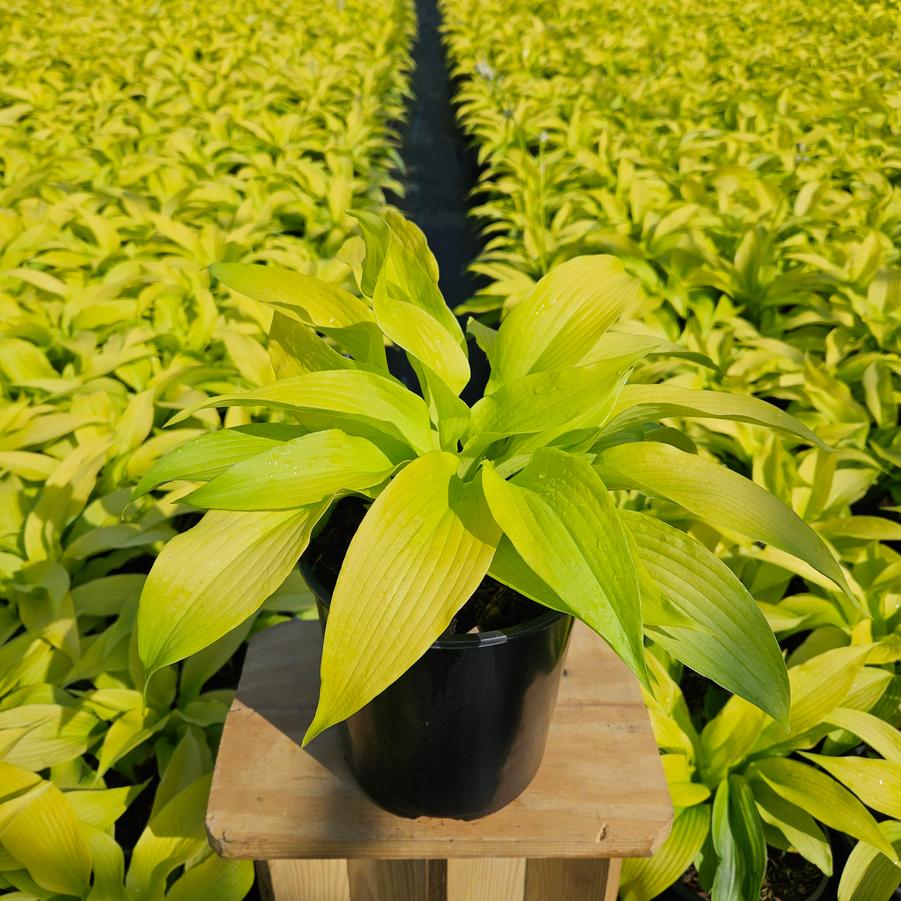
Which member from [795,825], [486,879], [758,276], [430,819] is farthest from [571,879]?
[758,276]

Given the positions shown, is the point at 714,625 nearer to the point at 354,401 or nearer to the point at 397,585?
the point at 397,585


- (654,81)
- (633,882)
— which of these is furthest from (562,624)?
(654,81)

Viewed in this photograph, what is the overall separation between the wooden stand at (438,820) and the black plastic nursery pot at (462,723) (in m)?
0.04

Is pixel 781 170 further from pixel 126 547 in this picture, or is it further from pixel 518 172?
pixel 126 547

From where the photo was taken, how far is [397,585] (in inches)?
28.5

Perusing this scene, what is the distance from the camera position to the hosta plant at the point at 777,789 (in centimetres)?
132

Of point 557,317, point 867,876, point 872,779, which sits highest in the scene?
point 557,317

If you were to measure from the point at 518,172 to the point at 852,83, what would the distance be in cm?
247

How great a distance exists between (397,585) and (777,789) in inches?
40.9

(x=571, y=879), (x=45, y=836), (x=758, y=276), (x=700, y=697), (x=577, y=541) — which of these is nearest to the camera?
(x=577, y=541)

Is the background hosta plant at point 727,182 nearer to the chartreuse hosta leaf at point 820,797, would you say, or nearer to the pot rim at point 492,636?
the pot rim at point 492,636

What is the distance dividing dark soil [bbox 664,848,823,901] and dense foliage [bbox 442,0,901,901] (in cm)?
12

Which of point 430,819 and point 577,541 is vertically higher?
point 577,541

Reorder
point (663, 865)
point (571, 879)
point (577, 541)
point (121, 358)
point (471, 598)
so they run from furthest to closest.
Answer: point (121, 358)
point (663, 865)
point (571, 879)
point (471, 598)
point (577, 541)
